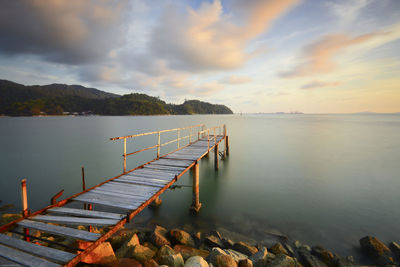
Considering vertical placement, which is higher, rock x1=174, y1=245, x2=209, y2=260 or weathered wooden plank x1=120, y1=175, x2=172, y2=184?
weathered wooden plank x1=120, y1=175, x2=172, y2=184

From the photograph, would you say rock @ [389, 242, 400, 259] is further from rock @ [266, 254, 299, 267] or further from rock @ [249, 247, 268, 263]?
rock @ [249, 247, 268, 263]

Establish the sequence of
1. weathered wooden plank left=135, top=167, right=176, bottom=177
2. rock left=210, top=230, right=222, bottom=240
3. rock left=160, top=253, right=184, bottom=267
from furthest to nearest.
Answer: weathered wooden plank left=135, top=167, right=176, bottom=177
rock left=210, top=230, right=222, bottom=240
rock left=160, top=253, right=184, bottom=267

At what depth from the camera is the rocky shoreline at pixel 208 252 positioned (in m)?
4.52

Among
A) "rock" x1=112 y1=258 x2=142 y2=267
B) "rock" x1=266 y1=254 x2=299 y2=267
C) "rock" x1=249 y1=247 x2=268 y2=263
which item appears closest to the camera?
"rock" x1=112 y1=258 x2=142 y2=267

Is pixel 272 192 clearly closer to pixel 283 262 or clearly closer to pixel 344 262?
pixel 344 262

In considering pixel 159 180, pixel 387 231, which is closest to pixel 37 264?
pixel 159 180

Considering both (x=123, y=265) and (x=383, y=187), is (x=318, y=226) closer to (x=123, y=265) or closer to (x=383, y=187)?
(x=123, y=265)

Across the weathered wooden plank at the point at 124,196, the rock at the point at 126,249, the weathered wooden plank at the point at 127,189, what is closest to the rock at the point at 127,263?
the rock at the point at 126,249

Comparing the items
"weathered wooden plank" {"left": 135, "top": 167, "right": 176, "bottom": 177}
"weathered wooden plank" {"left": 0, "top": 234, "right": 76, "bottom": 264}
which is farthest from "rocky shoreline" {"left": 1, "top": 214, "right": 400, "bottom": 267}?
"weathered wooden plank" {"left": 135, "top": 167, "right": 176, "bottom": 177}

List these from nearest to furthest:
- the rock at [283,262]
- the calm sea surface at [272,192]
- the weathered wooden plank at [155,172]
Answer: the rock at [283,262] < the weathered wooden plank at [155,172] < the calm sea surface at [272,192]

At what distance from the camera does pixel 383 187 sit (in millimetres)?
13312

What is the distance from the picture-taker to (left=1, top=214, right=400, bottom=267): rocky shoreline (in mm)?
4516

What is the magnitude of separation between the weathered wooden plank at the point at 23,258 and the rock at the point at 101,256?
1203mm

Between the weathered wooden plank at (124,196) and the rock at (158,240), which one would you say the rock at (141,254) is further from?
the weathered wooden plank at (124,196)
